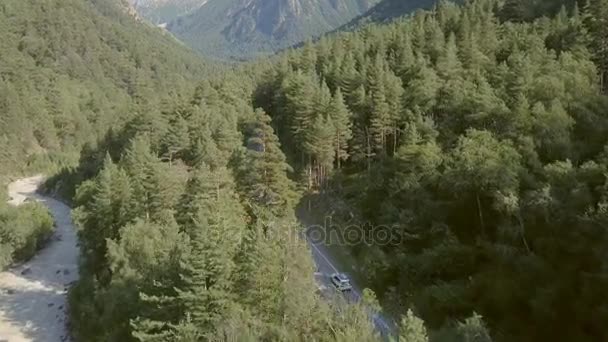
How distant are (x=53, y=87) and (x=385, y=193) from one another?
13103 centimetres

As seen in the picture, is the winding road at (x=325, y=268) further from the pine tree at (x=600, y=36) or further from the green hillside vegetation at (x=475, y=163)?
the pine tree at (x=600, y=36)

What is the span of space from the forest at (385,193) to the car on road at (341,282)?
4.91 feet

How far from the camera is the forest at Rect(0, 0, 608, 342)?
2723 centimetres

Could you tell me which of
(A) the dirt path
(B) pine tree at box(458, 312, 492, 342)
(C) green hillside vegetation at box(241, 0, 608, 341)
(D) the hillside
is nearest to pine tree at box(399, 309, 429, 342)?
(B) pine tree at box(458, 312, 492, 342)

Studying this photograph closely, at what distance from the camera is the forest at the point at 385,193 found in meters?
27.2

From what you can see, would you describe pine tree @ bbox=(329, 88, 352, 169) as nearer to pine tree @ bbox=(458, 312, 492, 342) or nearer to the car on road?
the car on road

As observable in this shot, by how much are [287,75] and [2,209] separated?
130 feet

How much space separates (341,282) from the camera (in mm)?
39625

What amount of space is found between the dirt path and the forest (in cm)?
283

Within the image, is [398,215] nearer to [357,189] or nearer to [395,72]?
[357,189]

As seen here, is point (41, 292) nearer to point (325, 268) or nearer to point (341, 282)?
point (325, 268)

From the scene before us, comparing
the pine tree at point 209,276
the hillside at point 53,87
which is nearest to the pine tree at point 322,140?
the pine tree at point 209,276

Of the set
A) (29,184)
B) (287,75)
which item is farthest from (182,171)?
(29,184)

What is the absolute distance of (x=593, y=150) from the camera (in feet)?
112
